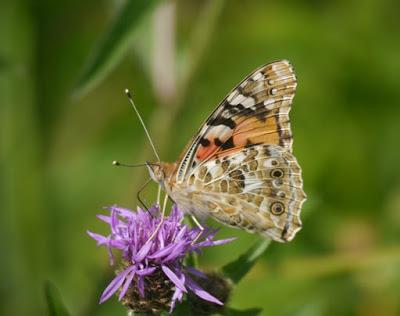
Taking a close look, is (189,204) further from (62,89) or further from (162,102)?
(62,89)

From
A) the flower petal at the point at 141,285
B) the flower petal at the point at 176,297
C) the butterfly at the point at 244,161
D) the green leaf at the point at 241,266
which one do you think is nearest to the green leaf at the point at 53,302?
the flower petal at the point at 141,285

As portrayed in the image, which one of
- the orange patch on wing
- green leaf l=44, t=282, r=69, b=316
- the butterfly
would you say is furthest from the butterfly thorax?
green leaf l=44, t=282, r=69, b=316

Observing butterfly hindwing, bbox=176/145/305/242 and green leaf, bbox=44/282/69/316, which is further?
butterfly hindwing, bbox=176/145/305/242

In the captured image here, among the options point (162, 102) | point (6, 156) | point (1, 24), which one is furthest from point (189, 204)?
point (1, 24)

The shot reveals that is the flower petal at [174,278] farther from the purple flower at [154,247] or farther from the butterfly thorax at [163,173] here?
the butterfly thorax at [163,173]

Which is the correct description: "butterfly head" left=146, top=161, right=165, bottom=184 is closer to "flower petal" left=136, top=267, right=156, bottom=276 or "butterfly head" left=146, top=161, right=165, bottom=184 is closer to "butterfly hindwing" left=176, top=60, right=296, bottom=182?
"butterfly hindwing" left=176, top=60, right=296, bottom=182
